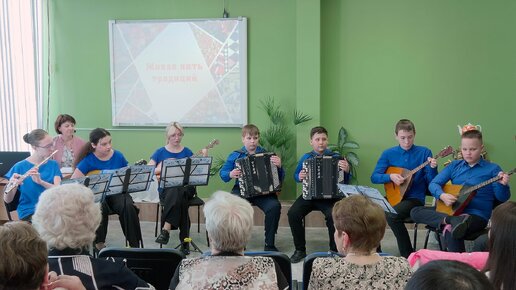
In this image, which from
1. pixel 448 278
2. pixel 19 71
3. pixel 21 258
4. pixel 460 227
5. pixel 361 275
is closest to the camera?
pixel 448 278

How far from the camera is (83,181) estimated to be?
11.8 feet

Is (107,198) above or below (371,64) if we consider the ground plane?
below

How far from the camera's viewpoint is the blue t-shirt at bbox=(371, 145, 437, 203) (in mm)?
4332

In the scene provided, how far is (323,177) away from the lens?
435 centimetres

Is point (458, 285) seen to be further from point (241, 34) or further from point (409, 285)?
point (241, 34)

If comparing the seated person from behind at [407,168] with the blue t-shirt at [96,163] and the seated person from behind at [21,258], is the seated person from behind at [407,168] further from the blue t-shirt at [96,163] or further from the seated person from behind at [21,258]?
the seated person from behind at [21,258]

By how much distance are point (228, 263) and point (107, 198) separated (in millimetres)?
2698

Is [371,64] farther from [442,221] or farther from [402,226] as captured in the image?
[442,221]

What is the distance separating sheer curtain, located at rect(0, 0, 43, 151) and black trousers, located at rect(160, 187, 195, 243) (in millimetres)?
2281

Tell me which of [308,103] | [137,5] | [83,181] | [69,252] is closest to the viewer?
[69,252]

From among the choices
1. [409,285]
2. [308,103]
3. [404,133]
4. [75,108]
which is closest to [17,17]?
[75,108]

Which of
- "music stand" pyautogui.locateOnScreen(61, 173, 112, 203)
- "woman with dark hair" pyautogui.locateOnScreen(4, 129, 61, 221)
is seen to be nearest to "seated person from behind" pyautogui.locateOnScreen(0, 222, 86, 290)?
"music stand" pyautogui.locateOnScreen(61, 173, 112, 203)

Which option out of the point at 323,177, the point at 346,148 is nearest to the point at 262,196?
the point at 323,177

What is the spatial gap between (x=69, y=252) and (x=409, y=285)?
1.52m
